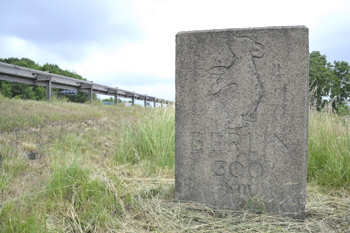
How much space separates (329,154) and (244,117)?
1.80 meters

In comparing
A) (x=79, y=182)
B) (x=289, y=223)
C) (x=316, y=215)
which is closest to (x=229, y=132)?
(x=289, y=223)

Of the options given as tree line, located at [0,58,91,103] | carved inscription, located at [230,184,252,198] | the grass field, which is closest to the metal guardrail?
the grass field

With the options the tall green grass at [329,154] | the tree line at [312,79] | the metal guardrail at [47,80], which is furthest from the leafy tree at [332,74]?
the tall green grass at [329,154]

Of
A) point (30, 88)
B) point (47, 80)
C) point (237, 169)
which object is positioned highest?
point (30, 88)

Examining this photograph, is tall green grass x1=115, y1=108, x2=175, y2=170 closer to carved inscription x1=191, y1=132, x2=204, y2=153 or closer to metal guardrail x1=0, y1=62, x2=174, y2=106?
metal guardrail x1=0, y1=62, x2=174, y2=106

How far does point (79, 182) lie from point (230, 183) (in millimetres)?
1449

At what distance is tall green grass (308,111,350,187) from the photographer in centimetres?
348

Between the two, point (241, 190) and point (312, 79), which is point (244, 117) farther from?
point (312, 79)

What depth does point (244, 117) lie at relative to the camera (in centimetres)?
275

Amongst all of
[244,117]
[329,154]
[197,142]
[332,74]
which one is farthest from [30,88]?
[332,74]

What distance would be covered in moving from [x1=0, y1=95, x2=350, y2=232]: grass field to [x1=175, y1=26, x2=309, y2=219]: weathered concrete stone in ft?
0.74

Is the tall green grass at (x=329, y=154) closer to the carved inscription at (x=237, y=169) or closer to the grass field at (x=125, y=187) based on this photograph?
the grass field at (x=125, y=187)

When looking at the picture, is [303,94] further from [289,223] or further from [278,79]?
[289,223]

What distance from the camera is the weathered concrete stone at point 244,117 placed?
106 inches
